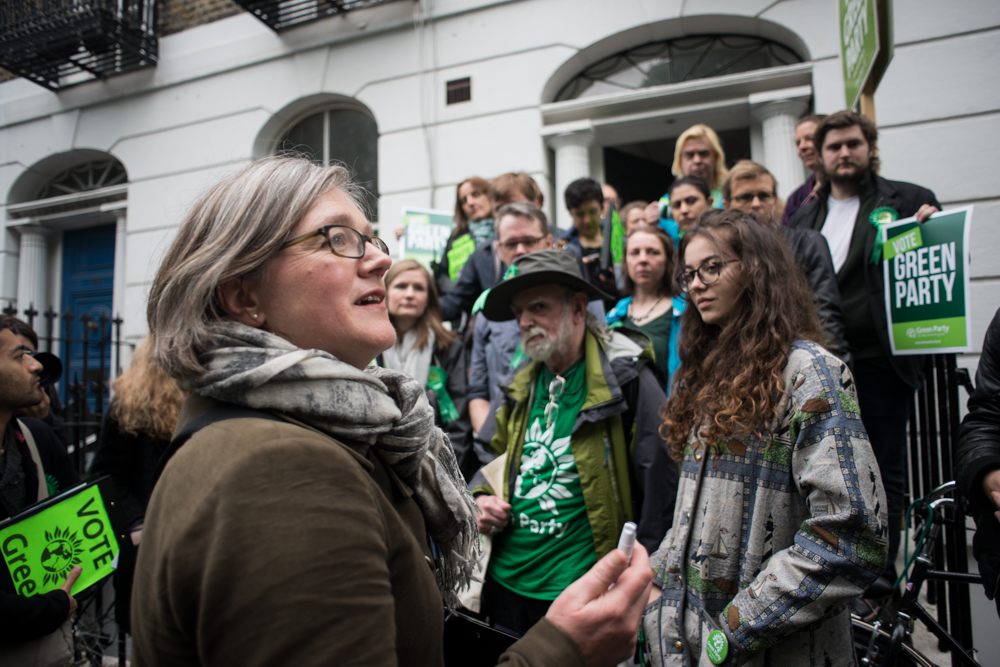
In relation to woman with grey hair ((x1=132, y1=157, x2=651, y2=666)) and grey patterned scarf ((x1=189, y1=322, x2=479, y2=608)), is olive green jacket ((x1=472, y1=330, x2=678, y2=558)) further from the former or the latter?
grey patterned scarf ((x1=189, y1=322, x2=479, y2=608))

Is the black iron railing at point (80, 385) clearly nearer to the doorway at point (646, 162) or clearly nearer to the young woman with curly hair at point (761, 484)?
the young woman with curly hair at point (761, 484)

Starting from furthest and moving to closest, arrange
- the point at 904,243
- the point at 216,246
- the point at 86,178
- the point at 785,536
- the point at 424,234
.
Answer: the point at 86,178 < the point at 424,234 < the point at 904,243 < the point at 785,536 < the point at 216,246

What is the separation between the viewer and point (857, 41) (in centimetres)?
346

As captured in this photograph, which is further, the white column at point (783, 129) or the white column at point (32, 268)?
the white column at point (32, 268)

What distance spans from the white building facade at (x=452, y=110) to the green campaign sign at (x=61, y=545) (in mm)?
3103

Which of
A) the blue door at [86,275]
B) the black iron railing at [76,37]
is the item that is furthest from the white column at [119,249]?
the black iron railing at [76,37]

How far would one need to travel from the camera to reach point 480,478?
8.44 ft

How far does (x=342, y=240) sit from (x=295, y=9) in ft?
26.5

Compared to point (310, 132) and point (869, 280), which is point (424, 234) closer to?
point (869, 280)

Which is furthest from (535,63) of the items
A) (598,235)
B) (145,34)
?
(145,34)

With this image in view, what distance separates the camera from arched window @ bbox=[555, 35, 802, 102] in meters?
6.36

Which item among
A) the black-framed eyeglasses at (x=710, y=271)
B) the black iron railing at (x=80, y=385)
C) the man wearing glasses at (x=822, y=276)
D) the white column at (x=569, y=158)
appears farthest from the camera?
the white column at (x=569, y=158)

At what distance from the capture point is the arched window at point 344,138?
313 inches

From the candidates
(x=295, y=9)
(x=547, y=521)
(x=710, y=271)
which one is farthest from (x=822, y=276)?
(x=295, y=9)
